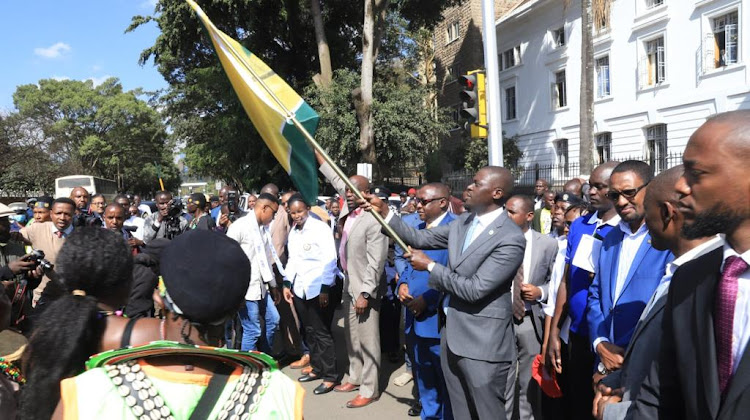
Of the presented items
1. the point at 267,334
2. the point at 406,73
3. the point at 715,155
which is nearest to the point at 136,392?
the point at 715,155

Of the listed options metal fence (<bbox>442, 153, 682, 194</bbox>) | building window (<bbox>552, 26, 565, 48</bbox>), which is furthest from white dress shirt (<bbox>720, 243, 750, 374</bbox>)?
building window (<bbox>552, 26, 565, 48</bbox>)

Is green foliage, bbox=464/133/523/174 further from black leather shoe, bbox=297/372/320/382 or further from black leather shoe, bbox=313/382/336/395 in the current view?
black leather shoe, bbox=313/382/336/395

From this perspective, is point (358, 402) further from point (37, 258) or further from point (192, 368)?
point (192, 368)

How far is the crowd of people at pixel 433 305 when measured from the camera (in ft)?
4.74

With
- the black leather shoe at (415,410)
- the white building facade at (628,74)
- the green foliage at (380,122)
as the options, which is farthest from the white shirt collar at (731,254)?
the white building facade at (628,74)

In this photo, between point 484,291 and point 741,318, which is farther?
point 484,291

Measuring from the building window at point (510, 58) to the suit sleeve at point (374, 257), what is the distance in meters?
25.8

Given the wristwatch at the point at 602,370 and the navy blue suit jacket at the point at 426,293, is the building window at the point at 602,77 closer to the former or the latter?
the navy blue suit jacket at the point at 426,293

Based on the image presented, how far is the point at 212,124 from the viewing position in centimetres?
2556

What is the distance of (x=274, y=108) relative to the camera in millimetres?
3990

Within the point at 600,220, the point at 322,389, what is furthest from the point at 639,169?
the point at 322,389

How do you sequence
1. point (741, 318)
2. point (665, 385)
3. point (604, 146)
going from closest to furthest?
point (741, 318) → point (665, 385) → point (604, 146)

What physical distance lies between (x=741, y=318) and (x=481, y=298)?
6.36 feet

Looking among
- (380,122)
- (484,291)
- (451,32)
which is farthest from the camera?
(451,32)
